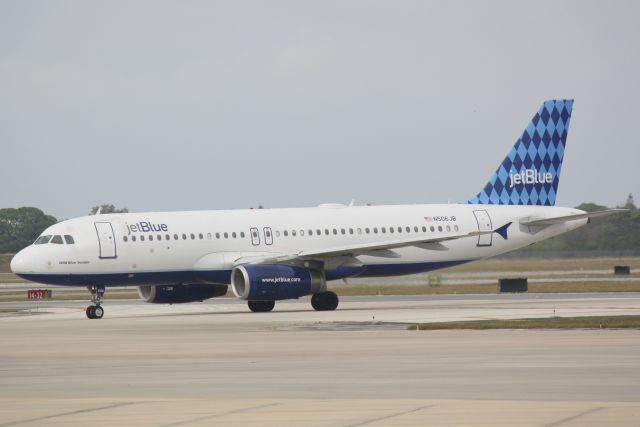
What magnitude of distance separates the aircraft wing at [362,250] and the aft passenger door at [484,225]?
163 inches

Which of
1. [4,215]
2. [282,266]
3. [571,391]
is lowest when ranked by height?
[571,391]

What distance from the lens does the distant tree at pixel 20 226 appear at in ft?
430

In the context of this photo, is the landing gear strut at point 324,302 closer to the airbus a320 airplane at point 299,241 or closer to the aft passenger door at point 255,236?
the airbus a320 airplane at point 299,241

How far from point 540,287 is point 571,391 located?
46.4 metres

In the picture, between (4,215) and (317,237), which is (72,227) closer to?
(317,237)

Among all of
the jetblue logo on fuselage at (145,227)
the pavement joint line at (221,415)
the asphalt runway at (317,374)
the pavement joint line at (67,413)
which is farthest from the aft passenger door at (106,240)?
the pavement joint line at (221,415)

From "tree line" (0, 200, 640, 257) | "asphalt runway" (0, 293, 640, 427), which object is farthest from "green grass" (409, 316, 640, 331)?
"tree line" (0, 200, 640, 257)

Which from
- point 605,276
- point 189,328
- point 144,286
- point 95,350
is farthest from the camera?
point 605,276

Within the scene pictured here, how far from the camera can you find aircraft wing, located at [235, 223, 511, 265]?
47.6 metres

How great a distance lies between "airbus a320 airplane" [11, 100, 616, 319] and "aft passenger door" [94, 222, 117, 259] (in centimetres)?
4

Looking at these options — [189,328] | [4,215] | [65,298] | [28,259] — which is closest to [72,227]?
[28,259]

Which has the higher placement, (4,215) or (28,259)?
(4,215)

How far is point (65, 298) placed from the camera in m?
71.1

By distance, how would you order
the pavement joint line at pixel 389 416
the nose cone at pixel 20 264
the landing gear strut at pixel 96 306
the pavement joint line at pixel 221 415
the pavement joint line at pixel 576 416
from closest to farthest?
1. the pavement joint line at pixel 576 416
2. the pavement joint line at pixel 389 416
3. the pavement joint line at pixel 221 415
4. the landing gear strut at pixel 96 306
5. the nose cone at pixel 20 264
